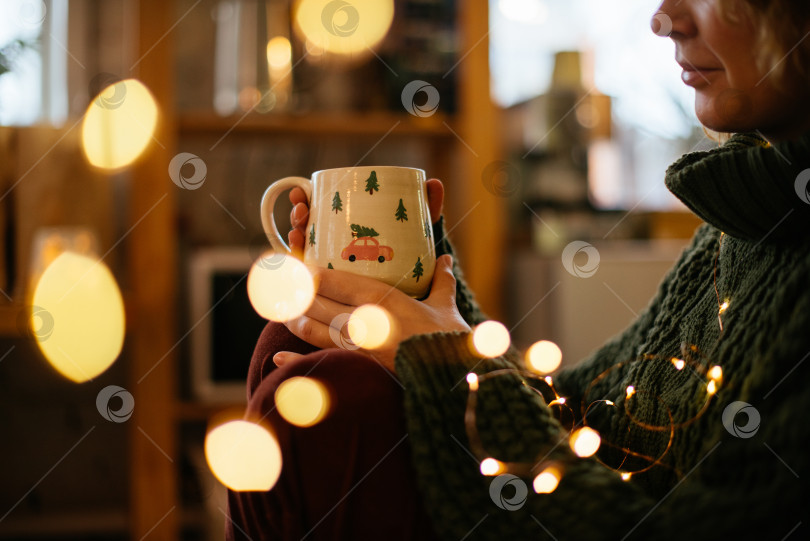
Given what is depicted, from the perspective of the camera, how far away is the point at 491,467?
1.66 ft

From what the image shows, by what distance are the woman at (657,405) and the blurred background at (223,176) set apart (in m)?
0.96

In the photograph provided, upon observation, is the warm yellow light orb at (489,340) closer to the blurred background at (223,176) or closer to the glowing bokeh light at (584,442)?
the glowing bokeh light at (584,442)

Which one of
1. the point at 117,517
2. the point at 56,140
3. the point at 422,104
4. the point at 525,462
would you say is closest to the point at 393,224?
the point at 525,462

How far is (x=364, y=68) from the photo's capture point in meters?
1.90

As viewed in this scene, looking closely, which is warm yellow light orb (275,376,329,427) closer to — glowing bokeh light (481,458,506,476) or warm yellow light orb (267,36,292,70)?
glowing bokeh light (481,458,506,476)

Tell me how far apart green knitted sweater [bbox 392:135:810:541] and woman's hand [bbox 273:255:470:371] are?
0.12 feet

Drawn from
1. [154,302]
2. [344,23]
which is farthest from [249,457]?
[344,23]

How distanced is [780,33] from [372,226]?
1.30ft

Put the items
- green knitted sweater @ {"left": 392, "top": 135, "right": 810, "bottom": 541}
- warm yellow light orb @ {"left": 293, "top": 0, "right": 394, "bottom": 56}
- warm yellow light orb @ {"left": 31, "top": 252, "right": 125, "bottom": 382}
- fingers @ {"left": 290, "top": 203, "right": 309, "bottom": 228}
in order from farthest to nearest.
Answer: warm yellow light orb @ {"left": 293, "top": 0, "right": 394, "bottom": 56} → warm yellow light orb @ {"left": 31, "top": 252, "right": 125, "bottom": 382} → fingers @ {"left": 290, "top": 203, "right": 309, "bottom": 228} → green knitted sweater @ {"left": 392, "top": 135, "right": 810, "bottom": 541}

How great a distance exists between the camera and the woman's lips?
2.20 feet

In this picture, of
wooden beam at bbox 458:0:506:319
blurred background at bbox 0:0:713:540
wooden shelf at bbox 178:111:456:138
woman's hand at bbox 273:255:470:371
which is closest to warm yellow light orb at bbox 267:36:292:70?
blurred background at bbox 0:0:713:540

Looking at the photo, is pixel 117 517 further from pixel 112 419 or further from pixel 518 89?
pixel 518 89

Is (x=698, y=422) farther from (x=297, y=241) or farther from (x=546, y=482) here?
(x=297, y=241)

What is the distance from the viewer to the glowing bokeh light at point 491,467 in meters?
0.51
